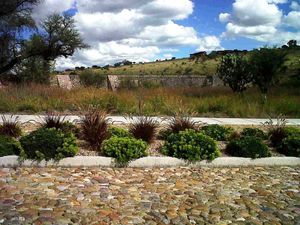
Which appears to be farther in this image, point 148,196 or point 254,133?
point 254,133

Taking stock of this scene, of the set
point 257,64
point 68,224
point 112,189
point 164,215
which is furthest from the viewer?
point 257,64

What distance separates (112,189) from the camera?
19.8 feet

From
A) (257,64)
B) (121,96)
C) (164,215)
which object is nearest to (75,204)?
(164,215)

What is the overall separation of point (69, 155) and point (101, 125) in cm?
121

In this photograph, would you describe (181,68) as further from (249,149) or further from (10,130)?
(249,149)

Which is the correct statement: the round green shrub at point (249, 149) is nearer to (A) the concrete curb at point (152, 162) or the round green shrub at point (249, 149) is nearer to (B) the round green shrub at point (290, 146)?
(A) the concrete curb at point (152, 162)

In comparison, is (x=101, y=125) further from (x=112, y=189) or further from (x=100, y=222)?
(x=100, y=222)

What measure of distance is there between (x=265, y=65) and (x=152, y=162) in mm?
15434

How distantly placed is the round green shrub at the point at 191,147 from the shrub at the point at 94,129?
1314 millimetres

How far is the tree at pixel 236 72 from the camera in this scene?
2208cm

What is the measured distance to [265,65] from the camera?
21.2 metres

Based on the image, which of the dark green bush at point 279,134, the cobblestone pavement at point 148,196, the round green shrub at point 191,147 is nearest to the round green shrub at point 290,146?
the dark green bush at point 279,134

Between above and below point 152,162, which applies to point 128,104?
above

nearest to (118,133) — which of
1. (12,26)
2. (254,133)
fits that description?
(254,133)
